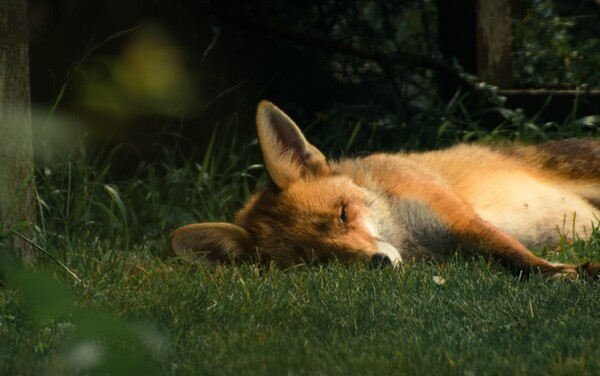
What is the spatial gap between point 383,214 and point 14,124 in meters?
1.85

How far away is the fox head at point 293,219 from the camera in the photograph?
417cm

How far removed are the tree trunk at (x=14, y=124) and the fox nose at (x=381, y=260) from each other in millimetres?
1635

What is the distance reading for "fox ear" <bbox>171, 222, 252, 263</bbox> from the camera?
4.32 metres

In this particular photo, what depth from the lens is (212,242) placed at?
4391 mm

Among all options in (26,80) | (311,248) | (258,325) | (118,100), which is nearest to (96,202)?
(26,80)

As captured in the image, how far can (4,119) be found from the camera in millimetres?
4023

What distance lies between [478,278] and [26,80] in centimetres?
230

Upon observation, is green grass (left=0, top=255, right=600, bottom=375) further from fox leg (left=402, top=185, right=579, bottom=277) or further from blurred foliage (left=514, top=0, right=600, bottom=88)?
blurred foliage (left=514, top=0, right=600, bottom=88)

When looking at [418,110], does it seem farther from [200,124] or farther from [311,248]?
[311,248]

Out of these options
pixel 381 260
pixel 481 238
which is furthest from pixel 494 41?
pixel 381 260

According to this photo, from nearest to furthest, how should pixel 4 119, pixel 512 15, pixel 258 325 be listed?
pixel 258 325, pixel 4 119, pixel 512 15

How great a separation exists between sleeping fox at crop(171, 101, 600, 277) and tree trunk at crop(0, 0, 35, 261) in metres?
0.76

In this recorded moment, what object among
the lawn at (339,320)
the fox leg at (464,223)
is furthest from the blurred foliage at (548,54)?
the lawn at (339,320)

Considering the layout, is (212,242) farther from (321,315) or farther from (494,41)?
(494,41)
